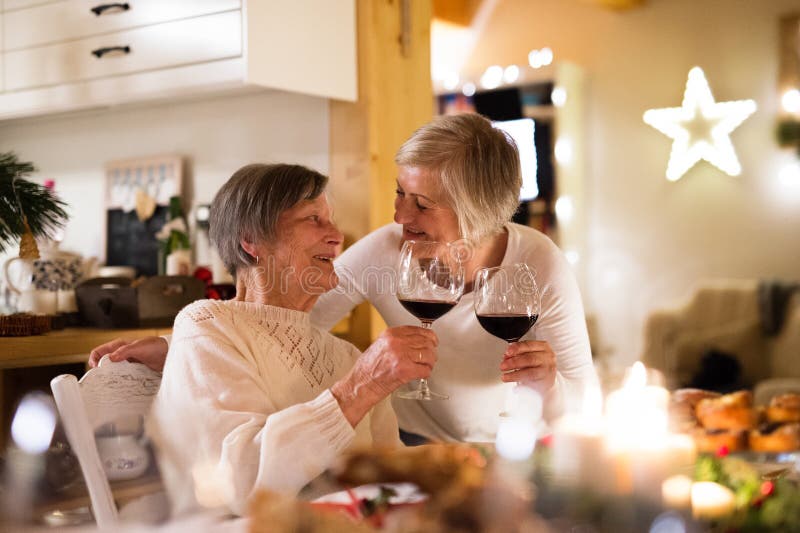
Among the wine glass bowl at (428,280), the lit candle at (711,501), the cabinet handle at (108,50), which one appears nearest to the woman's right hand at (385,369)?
the wine glass bowl at (428,280)

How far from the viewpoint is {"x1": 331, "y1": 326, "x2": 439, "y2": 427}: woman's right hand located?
103cm

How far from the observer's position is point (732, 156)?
14.4 feet

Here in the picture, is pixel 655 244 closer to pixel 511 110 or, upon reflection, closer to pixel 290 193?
pixel 511 110

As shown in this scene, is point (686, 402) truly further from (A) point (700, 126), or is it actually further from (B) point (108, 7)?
(A) point (700, 126)

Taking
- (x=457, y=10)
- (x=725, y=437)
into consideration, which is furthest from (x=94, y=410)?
(x=457, y=10)

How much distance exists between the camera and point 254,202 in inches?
48.4

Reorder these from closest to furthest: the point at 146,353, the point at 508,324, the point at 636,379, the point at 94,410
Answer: the point at 636,379, the point at 94,410, the point at 508,324, the point at 146,353

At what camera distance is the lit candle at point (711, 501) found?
A: 529 mm

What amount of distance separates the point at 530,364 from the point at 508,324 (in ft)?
0.20

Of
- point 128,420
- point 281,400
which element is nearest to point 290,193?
point 281,400

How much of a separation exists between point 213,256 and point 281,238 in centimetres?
104

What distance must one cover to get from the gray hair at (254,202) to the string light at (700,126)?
365cm

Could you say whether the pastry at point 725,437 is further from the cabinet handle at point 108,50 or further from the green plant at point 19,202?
the cabinet handle at point 108,50

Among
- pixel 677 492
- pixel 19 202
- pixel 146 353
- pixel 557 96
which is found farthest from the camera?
pixel 557 96
